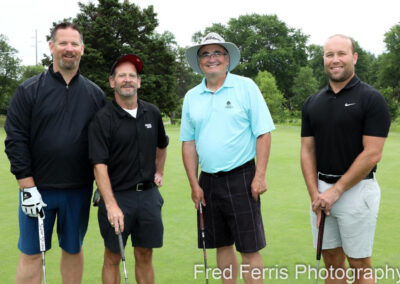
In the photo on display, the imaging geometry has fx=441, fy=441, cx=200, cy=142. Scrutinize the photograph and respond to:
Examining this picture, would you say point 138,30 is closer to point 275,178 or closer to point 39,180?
point 275,178

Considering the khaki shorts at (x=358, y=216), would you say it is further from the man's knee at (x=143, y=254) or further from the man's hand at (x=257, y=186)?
the man's knee at (x=143, y=254)

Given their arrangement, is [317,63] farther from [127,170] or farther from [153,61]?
[127,170]

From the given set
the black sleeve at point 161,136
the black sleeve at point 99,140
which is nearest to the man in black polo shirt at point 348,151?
the black sleeve at point 161,136

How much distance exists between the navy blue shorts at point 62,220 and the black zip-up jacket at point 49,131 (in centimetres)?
10

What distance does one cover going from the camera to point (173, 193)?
8648 millimetres

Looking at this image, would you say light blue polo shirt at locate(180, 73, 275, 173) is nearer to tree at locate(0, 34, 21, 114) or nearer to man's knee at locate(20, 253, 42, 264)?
man's knee at locate(20, 253, 42, 264)

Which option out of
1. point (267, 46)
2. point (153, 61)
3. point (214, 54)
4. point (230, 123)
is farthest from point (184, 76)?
point (230, 123)

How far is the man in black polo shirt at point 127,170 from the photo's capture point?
361cm

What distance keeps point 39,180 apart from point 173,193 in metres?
5.06

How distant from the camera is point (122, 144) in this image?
144 inches

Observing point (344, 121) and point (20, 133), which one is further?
point (20, 133)

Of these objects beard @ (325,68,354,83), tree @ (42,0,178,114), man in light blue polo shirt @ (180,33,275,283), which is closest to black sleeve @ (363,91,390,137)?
beard @ (325,68,354,83)

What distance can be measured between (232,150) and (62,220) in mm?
1599

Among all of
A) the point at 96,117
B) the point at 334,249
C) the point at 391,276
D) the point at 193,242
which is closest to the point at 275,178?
the point at 193,242
